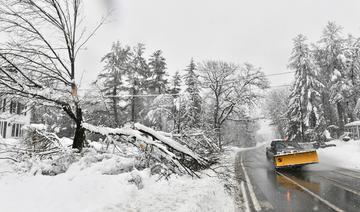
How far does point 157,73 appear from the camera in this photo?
3441 centimetres

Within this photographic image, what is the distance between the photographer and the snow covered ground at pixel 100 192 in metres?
4.45

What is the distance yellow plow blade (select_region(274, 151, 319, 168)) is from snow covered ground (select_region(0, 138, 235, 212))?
275 inches

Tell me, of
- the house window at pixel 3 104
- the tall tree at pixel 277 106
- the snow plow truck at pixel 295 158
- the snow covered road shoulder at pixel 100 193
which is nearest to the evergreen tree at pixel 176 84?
the snow plow truck at pixel 295 158

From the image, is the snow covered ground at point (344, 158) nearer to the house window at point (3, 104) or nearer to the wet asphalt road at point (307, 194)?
the wet asphalt road at point (307, 194)

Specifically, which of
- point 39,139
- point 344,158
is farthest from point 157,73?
point 39,139

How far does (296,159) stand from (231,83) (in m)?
22.0

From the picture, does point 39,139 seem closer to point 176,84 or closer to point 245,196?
point 245,196

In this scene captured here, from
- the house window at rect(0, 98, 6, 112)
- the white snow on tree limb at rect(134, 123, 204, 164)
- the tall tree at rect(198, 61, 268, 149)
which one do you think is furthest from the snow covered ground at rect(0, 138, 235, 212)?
the tall tree at rect(198, 61, 268, 149)

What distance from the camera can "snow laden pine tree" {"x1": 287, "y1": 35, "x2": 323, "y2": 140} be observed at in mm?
31312

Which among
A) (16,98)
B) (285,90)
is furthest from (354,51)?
(16,98)

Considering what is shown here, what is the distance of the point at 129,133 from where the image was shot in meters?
6.11

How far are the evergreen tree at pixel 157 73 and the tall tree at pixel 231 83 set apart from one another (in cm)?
530

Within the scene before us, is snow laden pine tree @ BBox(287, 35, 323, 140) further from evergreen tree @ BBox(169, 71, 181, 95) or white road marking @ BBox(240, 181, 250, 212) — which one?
white road marking @ BBox(240, 181, 250, 212)

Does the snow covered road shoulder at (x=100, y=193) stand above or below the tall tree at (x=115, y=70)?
below
